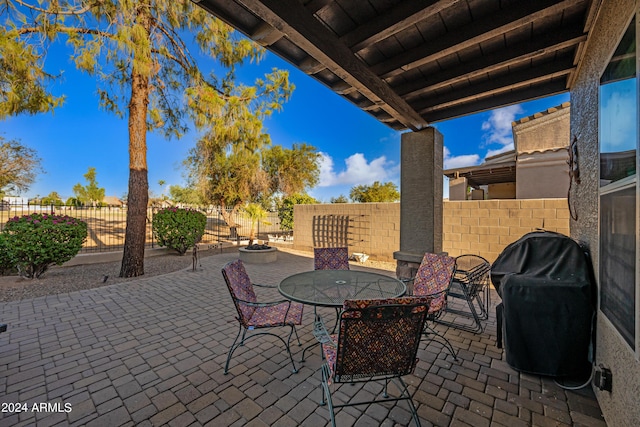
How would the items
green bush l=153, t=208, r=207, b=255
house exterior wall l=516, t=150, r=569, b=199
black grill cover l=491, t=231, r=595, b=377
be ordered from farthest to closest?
green bush l=153, t=208, r=207, b=255, house exterior wall l=516, t=150, r=569, b=199, black grill cover l=491, t=231, r=595, b=377

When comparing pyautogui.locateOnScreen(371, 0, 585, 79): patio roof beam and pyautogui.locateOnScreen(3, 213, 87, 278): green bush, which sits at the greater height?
pyautogui.locateOnScreen(371, 0, 585, 79): patio roof beam

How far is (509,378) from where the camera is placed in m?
2.15

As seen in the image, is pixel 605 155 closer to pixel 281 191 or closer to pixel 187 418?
pixel 187 418

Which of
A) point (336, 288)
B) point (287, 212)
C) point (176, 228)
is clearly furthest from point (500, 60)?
point (287, 212)

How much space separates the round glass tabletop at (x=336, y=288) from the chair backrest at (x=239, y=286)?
370mm

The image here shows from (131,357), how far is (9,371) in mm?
891

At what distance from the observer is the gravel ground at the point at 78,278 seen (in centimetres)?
431

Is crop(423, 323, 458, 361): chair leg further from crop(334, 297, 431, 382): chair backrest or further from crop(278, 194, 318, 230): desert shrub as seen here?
crop(278, 194, 318, 230): desert shrub

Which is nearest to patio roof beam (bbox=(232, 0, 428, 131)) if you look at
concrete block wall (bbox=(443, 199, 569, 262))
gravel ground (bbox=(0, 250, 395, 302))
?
concrete block wall (bbox=(443, 199, 569, 262))

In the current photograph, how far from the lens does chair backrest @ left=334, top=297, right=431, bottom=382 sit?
140 centimetres

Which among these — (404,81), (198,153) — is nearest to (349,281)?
(404,81)

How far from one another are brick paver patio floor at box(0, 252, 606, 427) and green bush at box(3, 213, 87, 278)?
1913 mm

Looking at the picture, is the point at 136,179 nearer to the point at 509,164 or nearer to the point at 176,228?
the point at 176,228

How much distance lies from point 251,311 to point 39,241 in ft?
16.4
